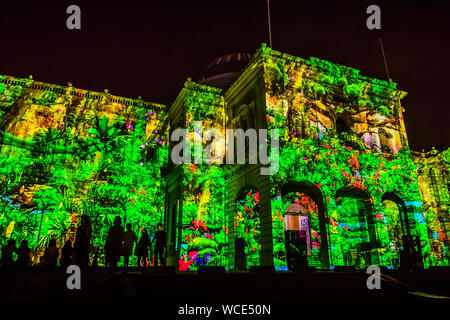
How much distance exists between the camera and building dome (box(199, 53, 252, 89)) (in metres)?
33.7

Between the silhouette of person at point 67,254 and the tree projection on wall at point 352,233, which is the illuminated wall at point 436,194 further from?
the silhouette of person at point 67,254

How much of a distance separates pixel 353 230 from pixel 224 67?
2364 centimetres

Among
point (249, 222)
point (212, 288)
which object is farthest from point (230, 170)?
point (212, 288)

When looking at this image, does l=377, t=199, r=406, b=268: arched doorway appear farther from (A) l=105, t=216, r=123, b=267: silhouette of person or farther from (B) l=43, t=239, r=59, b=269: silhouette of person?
(B) l=43, t=239, r=59, b=269: silhouette of person

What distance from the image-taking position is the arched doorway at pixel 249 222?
1984 centimetres

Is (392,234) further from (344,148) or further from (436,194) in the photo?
(344,148)

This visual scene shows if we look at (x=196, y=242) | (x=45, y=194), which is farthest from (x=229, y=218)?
(x=45, y=194)

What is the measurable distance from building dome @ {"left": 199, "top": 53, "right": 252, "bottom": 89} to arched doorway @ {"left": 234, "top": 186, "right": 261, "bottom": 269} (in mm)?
15880

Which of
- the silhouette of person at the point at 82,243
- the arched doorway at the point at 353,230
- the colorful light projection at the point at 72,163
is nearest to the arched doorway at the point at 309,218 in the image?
the arched doorway at the point at 353,230

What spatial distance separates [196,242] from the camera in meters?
19.5

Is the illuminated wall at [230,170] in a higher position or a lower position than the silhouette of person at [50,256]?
higher

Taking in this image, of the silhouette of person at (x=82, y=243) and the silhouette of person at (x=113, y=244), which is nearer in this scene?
the silhouette of person at (x=82, y=243)

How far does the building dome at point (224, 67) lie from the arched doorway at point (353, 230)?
17.9 metres
